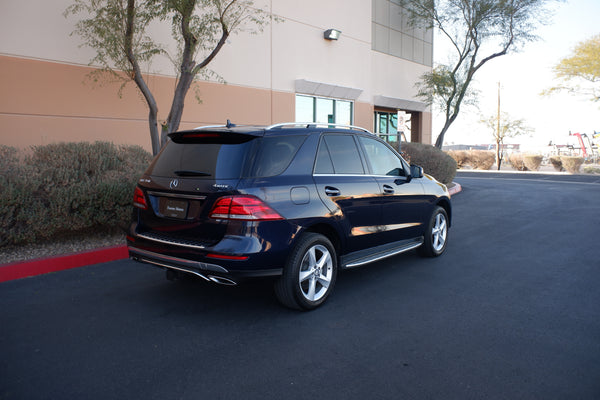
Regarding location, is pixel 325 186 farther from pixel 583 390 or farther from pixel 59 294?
pixel 59 294

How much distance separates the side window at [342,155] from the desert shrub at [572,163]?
28.1m

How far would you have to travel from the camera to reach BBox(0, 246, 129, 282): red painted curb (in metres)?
5.58

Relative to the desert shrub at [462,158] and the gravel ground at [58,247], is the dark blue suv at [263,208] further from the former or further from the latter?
the desert shrub at [462,158]

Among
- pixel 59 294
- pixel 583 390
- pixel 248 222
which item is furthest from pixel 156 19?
pixel 583 390

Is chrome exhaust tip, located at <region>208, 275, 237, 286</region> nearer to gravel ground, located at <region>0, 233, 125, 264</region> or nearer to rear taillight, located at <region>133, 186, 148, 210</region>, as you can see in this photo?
rear taillight, located at <region>133, 186, 148, 210</region>

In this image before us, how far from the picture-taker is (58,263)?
Answer: 235 inches

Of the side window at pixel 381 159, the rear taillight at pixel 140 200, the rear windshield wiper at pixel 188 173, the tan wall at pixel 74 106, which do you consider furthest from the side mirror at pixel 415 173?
the tan wall at pixel 74 106

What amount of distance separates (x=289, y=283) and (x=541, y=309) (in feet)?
8.19

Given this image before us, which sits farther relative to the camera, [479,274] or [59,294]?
[479,274]

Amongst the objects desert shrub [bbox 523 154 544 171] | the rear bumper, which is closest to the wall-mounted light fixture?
the rear bumper

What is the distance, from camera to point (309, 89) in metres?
16.0

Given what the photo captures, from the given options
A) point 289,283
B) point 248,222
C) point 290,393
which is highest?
point 248,222

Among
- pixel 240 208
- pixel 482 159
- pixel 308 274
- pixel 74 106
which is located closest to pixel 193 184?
pixel 240 208

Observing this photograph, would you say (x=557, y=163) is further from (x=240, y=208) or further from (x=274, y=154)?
(x=240, y=208)
